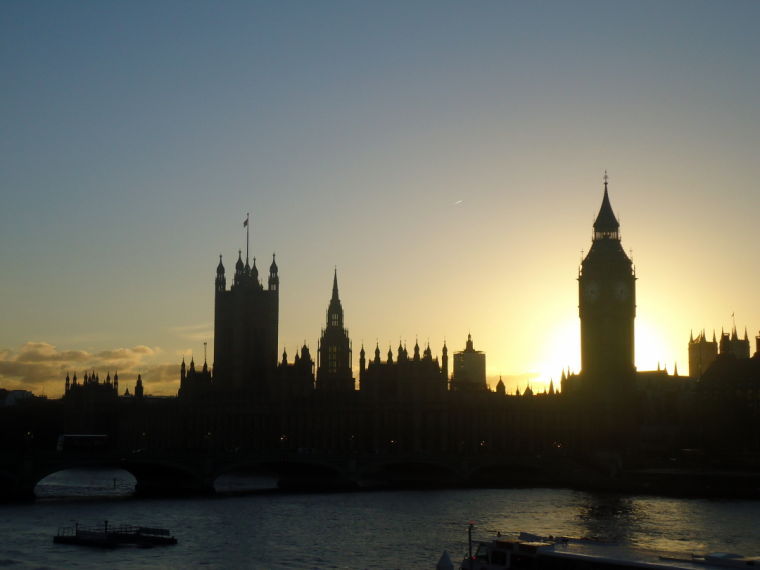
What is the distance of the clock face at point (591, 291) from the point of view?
573 ft

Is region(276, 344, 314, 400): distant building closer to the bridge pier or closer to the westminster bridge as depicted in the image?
the westminster bridge

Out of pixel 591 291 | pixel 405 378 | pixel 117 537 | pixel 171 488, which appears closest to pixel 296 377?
pixel 405 378

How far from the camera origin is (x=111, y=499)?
10725 centimetres

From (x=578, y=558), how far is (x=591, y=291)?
12518 cm

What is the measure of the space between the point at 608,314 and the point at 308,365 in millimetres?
44129

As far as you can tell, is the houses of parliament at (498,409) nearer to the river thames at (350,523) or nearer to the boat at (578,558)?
the river thames at (350,523)

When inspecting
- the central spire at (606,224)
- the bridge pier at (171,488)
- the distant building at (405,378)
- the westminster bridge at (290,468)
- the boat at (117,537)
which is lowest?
the boat at (117,537)

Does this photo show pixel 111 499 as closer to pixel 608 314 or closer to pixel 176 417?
pixel 176 417

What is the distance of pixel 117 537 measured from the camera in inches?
2943

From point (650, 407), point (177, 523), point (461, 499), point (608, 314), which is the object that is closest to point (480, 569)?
point (177, 523)

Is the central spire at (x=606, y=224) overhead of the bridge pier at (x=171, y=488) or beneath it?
overhead

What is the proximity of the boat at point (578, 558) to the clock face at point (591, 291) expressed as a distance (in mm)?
118938

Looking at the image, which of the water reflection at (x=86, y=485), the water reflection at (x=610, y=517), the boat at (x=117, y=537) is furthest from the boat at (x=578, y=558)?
the water reflection at (x=86, y=485)

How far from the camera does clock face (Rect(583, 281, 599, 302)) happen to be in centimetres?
17462
